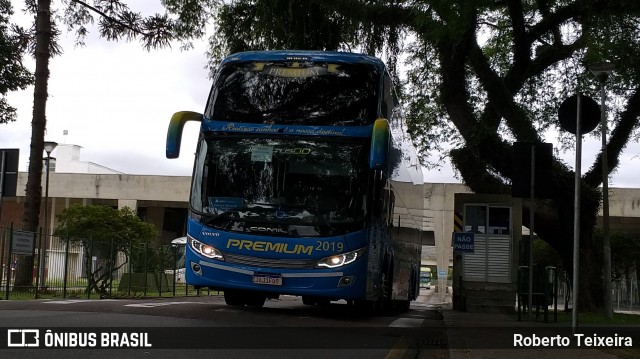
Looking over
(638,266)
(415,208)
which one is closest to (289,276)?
(415,208)

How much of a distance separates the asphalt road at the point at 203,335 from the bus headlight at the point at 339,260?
3.09 ft

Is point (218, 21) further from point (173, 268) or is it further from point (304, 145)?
point (304, 145)

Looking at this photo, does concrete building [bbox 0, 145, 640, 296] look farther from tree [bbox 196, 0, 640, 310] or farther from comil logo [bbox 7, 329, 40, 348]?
comil logo [bbox 7, 329, 40, 348]

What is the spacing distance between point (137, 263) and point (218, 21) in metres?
7.85

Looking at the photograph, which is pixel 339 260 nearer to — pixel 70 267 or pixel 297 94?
pixel 297 94

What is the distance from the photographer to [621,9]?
1500cm

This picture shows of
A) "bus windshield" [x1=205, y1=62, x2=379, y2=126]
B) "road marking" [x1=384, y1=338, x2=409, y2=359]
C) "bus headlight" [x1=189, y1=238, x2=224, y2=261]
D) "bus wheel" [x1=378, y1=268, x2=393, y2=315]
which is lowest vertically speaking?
"road marking" [x1=384, y1=338, x2=409, y2=359]

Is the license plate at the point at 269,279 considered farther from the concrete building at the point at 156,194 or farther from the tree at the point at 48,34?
the concrete building at the point at 156,194

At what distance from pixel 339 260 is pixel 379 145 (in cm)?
190

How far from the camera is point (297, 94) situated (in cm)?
1264

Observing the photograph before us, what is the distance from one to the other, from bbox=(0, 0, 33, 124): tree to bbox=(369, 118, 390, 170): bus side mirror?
15.8 metres

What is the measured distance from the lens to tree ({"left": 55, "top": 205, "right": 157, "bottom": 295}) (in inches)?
846

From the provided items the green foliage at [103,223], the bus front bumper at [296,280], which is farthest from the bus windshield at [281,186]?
the green foliage at [103,223]

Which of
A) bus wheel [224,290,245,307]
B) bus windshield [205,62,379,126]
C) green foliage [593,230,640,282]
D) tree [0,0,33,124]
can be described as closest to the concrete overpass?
green foliage [593,230,640,282]
